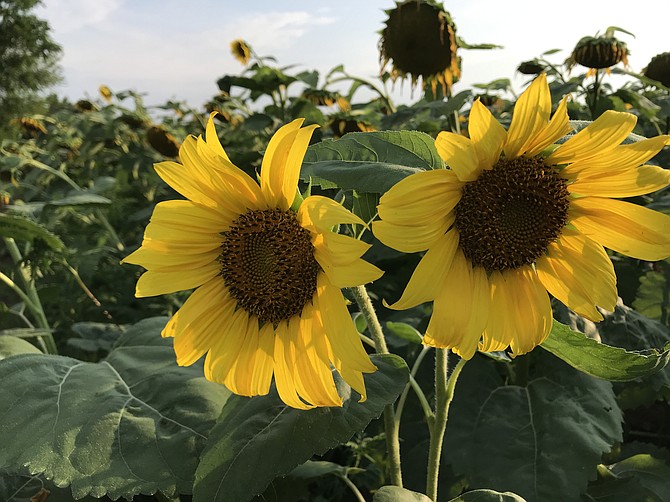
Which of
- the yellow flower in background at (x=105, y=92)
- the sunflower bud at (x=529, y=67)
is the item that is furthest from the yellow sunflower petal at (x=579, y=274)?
the yellow flower in background at (x=105, y=92)

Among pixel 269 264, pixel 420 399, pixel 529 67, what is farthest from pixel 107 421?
pixel 529 67

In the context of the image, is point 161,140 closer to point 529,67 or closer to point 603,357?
point 529,67

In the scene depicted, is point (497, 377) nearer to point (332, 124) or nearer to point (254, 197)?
point (254, 197)

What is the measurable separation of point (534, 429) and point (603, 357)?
1.60 ft

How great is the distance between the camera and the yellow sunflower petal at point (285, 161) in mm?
684

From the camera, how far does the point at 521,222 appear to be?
766 millimetres

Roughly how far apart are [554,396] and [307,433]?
0.64 meters

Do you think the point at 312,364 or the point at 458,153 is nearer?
the point at 458,153

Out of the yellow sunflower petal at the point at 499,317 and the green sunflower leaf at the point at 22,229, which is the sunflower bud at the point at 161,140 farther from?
the yellow sunflower petal at the point at 499,317

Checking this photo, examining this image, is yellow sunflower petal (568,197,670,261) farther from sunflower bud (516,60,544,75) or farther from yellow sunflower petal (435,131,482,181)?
sunflower bud (516,60,544,75)

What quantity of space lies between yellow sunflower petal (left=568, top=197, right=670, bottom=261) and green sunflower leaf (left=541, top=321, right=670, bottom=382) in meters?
0.11

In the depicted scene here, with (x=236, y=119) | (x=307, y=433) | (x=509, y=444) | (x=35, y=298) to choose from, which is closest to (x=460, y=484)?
(x=509, y=444)

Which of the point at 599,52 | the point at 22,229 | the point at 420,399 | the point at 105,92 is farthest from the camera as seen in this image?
the point at 105,92

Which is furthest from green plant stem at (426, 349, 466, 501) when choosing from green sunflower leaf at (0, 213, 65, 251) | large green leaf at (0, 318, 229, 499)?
green sunflower leaf at (0, 213, 65, 251)
